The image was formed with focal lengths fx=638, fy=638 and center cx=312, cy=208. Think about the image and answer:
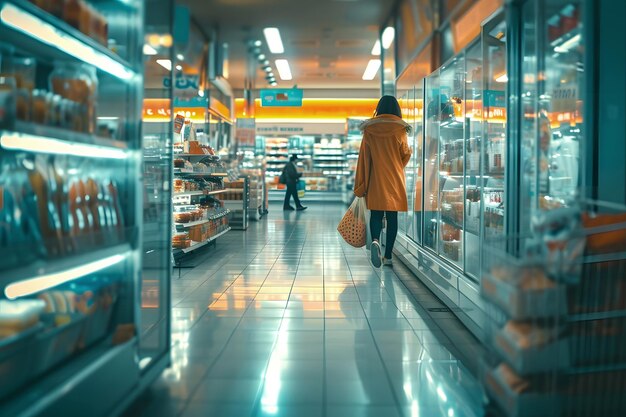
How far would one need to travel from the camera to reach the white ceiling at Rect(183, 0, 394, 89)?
1026cm

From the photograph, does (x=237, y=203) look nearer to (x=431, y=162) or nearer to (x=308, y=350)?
(x=431, y=162)

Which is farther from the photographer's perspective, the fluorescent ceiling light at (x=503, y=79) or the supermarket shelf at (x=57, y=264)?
the fluorescent ceiling light at (x=503, y=79)

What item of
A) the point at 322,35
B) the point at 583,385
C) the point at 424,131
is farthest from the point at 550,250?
the point at 322,35

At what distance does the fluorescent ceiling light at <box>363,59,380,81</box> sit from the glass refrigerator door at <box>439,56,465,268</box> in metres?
9.27

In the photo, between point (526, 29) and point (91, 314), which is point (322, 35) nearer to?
point (526, 29)

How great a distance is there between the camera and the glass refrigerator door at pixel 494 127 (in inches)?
164

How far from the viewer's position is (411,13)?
8.73 metres

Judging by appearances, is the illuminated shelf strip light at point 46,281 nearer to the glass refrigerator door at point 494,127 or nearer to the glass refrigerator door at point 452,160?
the glass refrigerator door at point 494,127

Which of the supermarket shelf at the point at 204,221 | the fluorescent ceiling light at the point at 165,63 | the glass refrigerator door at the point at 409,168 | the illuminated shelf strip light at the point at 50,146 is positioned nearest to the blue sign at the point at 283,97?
the supermarket shelf at the point at 204,221

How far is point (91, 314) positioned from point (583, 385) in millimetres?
1999

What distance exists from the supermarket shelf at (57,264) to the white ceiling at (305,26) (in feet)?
26.7

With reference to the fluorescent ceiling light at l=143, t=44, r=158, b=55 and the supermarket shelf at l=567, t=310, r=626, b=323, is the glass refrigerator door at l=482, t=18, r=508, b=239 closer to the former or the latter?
the supermarket shelf at l=567, t=310, r=626, b=323

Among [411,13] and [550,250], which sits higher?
[411,13]

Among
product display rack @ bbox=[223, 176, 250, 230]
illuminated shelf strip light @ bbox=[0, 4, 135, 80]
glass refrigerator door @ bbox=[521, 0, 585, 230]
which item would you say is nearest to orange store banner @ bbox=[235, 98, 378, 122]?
product display rack @ bbox=[223, 176, 250, 230]
